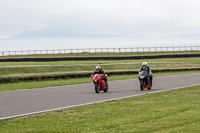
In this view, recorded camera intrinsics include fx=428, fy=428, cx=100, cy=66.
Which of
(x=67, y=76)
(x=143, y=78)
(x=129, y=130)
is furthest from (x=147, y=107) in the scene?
(x=67, y=76)

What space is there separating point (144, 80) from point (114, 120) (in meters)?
11.1

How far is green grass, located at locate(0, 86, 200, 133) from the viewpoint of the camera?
9.06 metres

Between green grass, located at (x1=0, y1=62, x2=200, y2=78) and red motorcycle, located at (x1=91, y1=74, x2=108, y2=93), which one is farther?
green grass, located at (x1=0, y1=62, x2=200, y2=78)

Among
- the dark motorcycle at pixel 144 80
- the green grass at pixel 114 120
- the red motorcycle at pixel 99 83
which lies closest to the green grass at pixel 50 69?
the red motorcycle at pixel 99 83

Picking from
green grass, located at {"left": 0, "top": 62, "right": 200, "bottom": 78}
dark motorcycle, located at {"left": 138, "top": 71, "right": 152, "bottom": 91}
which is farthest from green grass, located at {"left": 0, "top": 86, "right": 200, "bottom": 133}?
green grass, located at {"left": 0, "top": 62, "right": 200, "bottom": 78}

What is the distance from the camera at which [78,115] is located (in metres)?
11.7

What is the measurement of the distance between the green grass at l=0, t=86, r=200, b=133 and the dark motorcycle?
7.40 meters

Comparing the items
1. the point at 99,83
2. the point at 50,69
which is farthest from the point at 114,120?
the point at 50,69

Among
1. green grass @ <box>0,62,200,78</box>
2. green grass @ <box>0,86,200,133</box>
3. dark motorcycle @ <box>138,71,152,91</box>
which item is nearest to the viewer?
green grass @ <box>0,86,200,133</box>

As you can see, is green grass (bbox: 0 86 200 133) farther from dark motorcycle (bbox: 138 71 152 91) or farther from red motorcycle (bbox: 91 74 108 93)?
dark motorcycle (bbox: 138 71 152 91)

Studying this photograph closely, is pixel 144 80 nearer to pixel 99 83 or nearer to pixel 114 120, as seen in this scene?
pixel 99 83

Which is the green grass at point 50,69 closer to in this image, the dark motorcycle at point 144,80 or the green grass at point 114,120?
the dark motorcycle at point 144,80

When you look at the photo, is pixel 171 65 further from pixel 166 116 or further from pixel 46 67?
pixel 166 116

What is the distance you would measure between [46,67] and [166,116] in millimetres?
29306
